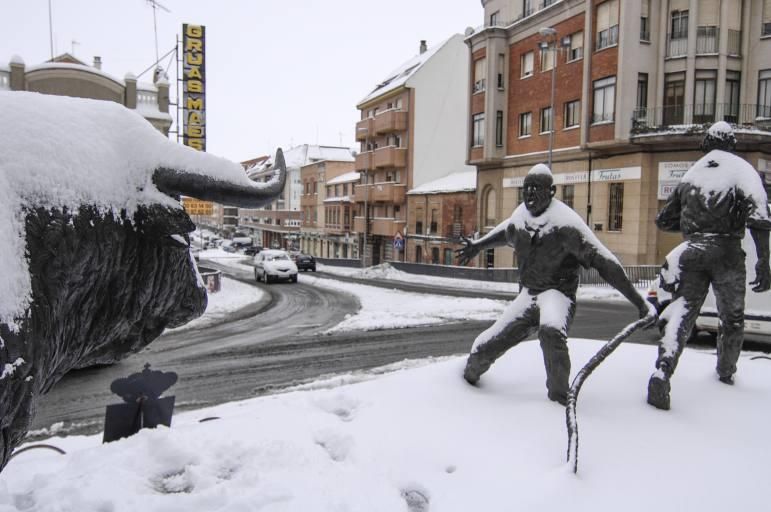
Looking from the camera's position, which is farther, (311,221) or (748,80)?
(311,221)

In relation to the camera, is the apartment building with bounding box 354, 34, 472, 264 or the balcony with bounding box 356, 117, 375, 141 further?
the balcony with bounding box 356, 117, 375, 141

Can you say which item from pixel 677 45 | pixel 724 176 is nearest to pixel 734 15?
pixel 677 45

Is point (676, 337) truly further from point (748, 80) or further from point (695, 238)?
point (748, 80)

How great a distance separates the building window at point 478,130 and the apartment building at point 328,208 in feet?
58.9

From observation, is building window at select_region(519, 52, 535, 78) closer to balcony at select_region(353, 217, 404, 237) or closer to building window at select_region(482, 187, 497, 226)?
building window at select_region(482, 187, 497, 226)

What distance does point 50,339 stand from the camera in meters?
1.97

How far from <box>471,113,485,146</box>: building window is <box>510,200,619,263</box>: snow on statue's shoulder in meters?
26.0

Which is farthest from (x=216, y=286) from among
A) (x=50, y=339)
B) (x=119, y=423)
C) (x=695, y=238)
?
(x=50, y=339)

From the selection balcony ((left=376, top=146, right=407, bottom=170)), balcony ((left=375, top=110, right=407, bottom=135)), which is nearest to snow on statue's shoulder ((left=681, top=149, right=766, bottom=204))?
balcony ((left=376, top=146, right=407, bottom=170))

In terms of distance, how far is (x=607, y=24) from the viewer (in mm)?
23312

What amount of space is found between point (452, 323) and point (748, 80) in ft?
57.1

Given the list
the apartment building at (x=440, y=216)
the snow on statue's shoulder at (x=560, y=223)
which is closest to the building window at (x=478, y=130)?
the apartment building at (x=440, y=216)

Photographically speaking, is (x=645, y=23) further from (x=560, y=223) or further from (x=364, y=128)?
(x=364, y=128)

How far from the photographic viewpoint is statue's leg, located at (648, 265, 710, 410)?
15.4 feet
